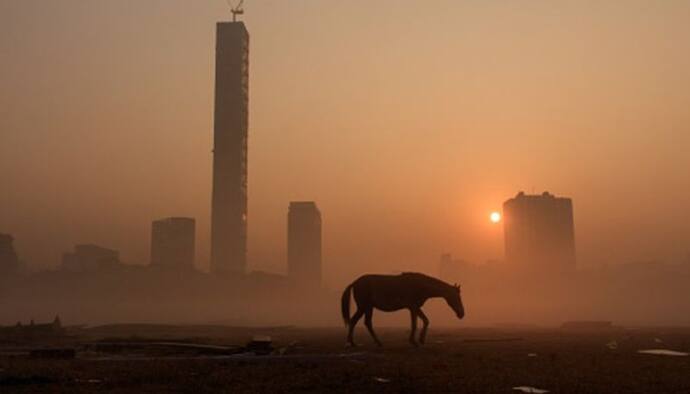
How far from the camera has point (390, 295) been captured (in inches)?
1281

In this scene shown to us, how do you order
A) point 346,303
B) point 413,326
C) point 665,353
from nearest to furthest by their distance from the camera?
point 665,353 → point 413,326 → point 346,303

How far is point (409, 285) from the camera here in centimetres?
3294

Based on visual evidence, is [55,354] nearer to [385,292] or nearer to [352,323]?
[352,323]

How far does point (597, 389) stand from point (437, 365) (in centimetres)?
620

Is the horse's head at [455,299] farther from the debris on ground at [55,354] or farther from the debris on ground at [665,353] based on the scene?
the debris on ground at [55,354]

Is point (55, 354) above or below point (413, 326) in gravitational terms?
below

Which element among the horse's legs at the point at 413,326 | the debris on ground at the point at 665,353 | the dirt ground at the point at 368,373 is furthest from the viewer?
the horse's legs at the point at 413,326

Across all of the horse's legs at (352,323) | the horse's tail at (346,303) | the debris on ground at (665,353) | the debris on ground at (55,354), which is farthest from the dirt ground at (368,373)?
the horse's tail at (346,303)

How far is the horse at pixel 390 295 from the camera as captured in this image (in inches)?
1280

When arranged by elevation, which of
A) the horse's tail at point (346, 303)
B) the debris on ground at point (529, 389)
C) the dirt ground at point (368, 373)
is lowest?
the debris on ground at point (529, 389)

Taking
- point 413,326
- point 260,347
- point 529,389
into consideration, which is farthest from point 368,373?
point 413,326

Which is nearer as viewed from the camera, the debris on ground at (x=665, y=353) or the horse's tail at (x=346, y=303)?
the debris on ground at (x=665, y=353)

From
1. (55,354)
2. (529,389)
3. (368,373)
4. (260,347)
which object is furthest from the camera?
(260,347)

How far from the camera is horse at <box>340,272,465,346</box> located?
32500 mm
